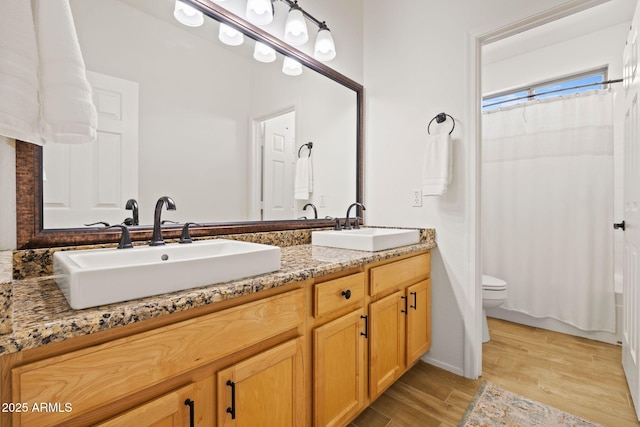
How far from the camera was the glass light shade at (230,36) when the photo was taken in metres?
1.44

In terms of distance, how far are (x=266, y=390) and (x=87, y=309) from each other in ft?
1.85

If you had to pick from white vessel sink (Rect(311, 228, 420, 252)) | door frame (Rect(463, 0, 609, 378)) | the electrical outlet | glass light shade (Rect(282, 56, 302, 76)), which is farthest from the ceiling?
white vessel sink (Rect(311, 228, 420, 252))

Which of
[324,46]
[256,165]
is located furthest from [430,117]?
[256,165]

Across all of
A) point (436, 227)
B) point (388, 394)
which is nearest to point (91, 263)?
point (388, 394)

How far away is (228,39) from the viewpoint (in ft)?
4.81

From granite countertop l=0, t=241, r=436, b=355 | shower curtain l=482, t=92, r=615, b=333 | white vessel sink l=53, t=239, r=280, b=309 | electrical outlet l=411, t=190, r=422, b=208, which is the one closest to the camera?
granite countertop l=0, t=241, r=436, b=355

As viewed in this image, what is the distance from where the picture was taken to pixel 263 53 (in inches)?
63.7

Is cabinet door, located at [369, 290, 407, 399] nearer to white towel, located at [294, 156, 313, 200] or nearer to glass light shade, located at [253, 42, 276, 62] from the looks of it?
white towel, located at [294, 156, 313, 200]

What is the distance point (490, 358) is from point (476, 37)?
2031 mm

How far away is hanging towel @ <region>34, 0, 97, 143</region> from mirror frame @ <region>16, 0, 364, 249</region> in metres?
0.25

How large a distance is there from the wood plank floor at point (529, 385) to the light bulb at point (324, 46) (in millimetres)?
2003

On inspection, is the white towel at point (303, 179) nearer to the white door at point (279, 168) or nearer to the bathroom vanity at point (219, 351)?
the white door at point (279, 168)

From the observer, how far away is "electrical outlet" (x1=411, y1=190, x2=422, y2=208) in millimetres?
2008

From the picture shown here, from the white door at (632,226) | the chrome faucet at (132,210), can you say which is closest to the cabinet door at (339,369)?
the chrome faucet at (132,210)
